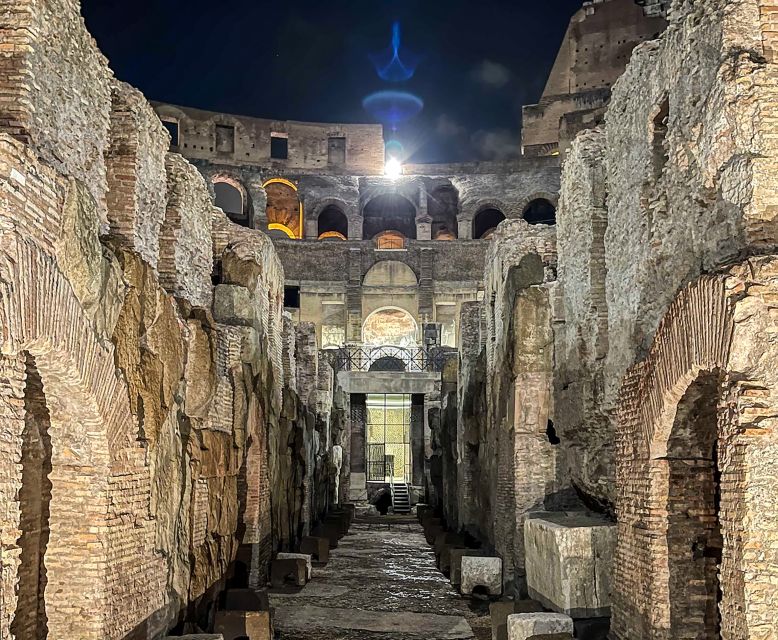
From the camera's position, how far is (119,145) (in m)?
7.31

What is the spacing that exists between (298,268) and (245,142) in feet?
28.9

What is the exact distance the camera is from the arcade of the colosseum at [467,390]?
186 inches

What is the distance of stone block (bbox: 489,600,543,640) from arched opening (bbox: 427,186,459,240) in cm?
3592

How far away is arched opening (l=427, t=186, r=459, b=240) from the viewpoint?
43.0 m

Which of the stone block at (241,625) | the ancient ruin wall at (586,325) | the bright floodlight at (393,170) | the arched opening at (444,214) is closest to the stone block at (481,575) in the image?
the ancient ruin wall at (586,325)

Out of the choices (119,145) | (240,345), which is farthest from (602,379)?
(119,145)

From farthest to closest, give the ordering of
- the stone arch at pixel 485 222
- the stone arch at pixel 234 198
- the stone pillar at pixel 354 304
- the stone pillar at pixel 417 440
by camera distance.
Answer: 1. the stone arch at pixel 485 222
2. the stone arch at pixel 234 198
3. the stone pillar at pixel 354 304
4. the stone pillar at pixel 417 440

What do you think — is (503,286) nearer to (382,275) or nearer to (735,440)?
(735,440)

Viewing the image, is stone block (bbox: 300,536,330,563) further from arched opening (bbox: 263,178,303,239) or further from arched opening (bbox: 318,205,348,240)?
arched opening (bbox: 318,205,348,240)

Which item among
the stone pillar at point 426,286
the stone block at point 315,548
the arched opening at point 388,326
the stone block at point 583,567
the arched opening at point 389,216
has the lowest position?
the stone block at point 315,548

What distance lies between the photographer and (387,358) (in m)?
31.7

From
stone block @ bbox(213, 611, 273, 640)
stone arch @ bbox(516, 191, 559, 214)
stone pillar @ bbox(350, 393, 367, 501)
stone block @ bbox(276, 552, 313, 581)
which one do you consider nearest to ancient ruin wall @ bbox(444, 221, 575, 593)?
stone block @ bbox(276, 552, 313, 581)

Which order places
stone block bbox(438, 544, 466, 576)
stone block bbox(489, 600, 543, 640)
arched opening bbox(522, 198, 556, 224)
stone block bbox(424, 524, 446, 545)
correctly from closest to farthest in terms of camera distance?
1. stone block bbox(489, 600, 543, 640)
2. stone block bbox(438, 544, 466, 576)
3. stone block bbox(424, 524, 446, 545)
4. arched opening bbox(522, 198, 556, 224)

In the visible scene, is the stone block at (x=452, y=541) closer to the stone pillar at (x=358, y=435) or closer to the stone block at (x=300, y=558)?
the stone block at (x=300, y=558)
